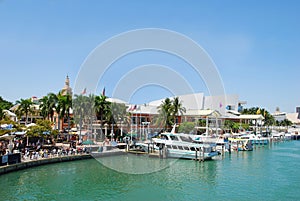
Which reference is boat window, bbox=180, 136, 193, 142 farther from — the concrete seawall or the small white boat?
the concrete seawall

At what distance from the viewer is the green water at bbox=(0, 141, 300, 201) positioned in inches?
939

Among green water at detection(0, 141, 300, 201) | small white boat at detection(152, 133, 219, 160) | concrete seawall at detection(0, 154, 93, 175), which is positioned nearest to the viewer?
green water at detection(0, 141, 300, 201)

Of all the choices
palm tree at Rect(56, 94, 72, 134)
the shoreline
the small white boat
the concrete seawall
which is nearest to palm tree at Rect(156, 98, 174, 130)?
the small white boat

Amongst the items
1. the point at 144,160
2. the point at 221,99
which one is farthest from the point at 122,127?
the point at 221,99

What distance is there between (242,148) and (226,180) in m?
32.2

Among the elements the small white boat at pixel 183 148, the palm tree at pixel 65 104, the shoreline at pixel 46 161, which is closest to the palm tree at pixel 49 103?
the palm tree at pixel 65 104

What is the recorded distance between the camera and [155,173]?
33.1 metres

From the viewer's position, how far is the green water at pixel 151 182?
23844 mm

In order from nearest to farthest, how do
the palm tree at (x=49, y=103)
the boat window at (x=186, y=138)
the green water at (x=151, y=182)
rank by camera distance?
the green water at (x=151, y=182)
the boat window at (x=186, y=138)
the palm tree at (x=49, y=103)

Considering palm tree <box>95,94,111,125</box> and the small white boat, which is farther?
palm tree <box>95,94,111,125</box>

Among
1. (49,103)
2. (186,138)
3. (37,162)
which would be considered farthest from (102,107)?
(37,162)

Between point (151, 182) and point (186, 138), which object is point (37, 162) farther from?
point (186, 138)

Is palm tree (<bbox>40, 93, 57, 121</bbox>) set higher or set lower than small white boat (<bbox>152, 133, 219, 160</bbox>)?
higher

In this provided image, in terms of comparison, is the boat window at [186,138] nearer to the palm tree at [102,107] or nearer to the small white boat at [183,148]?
the small white boat at [183,148]
